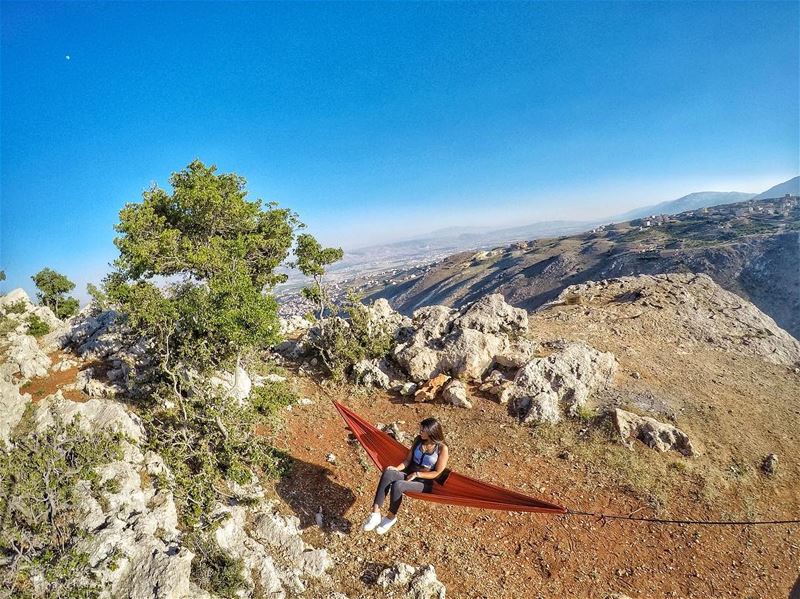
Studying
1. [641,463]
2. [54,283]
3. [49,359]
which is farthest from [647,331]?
[54,283]

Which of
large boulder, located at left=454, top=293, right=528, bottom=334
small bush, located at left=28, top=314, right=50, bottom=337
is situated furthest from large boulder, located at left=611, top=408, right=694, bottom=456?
small bush, located at left=28, top=314, right=50, bottom=337

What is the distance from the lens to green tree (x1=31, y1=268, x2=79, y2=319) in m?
27.9

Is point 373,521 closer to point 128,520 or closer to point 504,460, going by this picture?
point 128,520

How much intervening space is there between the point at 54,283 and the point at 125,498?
94.3ft

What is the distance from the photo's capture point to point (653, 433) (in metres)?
10.7

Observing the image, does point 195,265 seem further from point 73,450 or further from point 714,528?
point 714,528

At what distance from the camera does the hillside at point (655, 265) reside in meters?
43.9

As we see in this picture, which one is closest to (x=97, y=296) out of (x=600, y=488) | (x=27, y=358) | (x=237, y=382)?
(x=27, y=358)

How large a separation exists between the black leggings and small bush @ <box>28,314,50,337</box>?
50.8 ft

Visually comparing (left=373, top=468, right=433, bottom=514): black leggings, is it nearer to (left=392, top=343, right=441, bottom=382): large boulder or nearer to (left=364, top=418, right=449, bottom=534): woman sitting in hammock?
(left=364, top=418, right=449, bottom=534): woman sitting in hammock

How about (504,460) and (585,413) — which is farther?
(585,413)

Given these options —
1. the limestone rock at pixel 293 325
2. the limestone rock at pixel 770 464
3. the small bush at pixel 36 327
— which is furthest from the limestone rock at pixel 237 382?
the limestone rock at pixel 770 464

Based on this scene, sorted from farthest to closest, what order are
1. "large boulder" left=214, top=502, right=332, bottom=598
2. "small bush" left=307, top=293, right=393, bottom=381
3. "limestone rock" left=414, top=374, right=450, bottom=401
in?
"small bush" left=307, top=293, right=393, bottom=381 → "limestone rock" left=414, top=374, right=450, bottom=401 → "large boulder" left=214, top=502, right=332, bottom=598

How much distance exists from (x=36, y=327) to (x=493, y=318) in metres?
17.1
